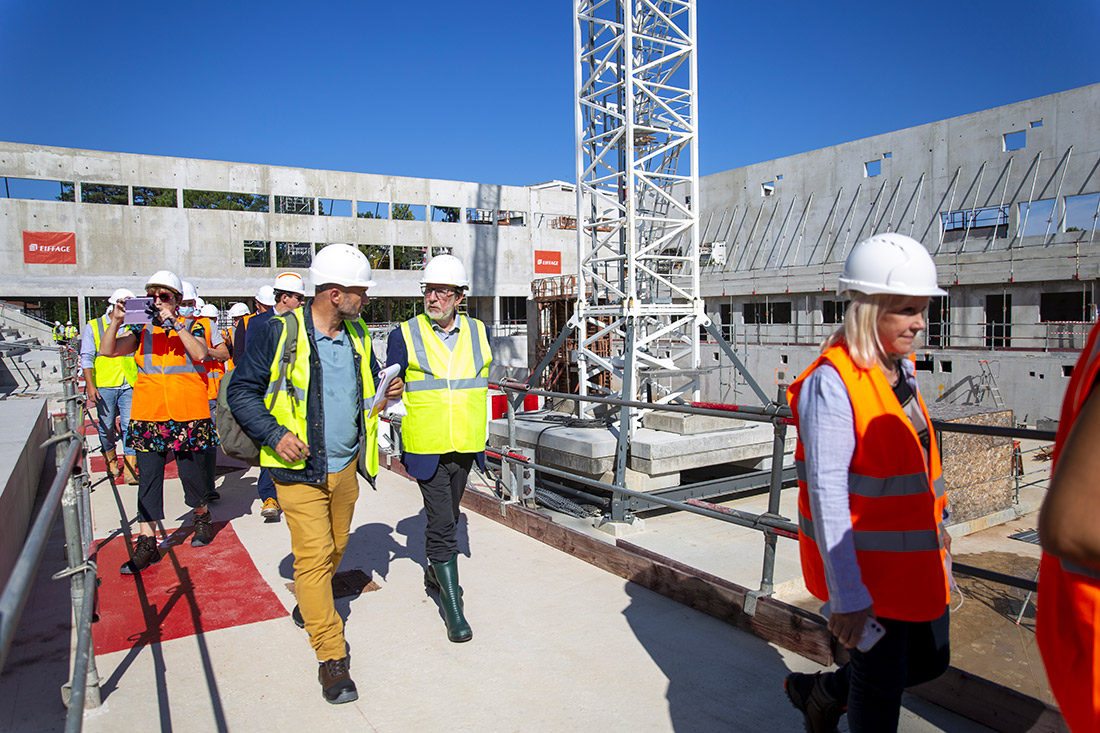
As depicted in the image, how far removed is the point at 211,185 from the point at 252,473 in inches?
1235

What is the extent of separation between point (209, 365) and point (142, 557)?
6.23 feet

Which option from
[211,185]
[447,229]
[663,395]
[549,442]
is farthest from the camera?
[447,229]

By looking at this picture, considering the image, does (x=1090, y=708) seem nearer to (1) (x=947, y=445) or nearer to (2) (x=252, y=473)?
(2) (x=252, y=473)

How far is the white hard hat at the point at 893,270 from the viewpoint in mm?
1956

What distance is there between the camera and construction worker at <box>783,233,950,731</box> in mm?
1914

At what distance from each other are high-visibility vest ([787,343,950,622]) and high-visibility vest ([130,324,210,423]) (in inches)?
168

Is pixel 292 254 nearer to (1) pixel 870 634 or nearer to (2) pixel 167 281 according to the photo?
(2) pixel 167 281

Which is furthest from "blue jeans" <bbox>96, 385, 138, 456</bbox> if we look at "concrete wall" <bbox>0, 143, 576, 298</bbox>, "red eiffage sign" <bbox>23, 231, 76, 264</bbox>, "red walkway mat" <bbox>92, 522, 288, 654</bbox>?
"red eiffage sign" <bbox>23, 231, 76, 264</bbox>

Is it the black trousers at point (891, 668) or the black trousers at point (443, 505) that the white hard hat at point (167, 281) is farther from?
the black trousers at point (891, 668)

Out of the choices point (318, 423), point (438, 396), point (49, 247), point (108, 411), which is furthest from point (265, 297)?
point (49, 247)

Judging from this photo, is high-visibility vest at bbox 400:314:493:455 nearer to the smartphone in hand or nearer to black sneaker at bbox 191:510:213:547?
Answer: the smartphone in hand

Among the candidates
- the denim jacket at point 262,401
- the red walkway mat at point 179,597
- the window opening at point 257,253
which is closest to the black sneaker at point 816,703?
the denim jacket at point 262,401

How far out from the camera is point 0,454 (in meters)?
4.95

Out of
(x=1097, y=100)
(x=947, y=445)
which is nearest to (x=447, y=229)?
(x=1097, y=100)
